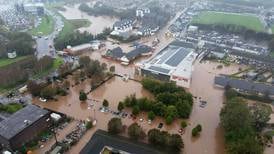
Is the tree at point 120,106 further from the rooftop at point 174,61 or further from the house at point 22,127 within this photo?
the rooftop at point 174,61

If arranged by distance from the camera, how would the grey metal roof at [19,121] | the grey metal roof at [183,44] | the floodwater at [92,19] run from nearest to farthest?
the grey metal roof at [19,121]
the grey metal roof at [183,44]
the floodwater at [92,19]

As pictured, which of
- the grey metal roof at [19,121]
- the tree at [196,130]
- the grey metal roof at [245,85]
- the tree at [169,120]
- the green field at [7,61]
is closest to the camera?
the grey metal roof at [19,121]

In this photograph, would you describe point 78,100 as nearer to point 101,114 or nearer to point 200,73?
point 101,114

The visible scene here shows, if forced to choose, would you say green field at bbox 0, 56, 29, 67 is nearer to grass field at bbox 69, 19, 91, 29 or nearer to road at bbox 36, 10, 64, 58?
road at bbox 36, 10, 64, 58

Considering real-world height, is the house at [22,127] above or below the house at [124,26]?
below

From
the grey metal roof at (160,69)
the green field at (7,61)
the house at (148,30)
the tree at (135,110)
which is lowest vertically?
the tree at (135,110)

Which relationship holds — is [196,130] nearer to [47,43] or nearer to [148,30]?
[148,30]

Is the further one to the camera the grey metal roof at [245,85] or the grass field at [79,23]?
the grass field at [79,23]

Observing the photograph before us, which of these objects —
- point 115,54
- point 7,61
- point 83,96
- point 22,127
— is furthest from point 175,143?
point 7,61

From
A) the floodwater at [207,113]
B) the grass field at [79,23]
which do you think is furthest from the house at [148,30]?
the floodwater at [207,113]
